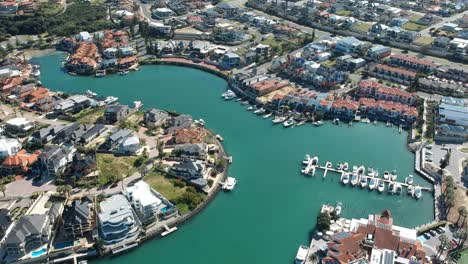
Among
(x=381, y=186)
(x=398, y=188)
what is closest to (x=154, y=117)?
(x=381, y=186)

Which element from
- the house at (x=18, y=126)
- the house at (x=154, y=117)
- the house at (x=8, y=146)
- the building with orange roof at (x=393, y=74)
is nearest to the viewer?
the house at (x=8, y=146)

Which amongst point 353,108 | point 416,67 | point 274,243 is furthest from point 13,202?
point 416,67

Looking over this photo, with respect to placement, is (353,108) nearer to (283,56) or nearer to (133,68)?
(283,56)

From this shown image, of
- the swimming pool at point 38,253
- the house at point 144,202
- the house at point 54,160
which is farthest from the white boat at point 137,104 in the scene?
the swimming pool at point 38,253

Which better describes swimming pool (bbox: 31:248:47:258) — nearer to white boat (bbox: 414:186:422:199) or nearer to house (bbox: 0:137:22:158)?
house (bbox: 0:137:22:158)

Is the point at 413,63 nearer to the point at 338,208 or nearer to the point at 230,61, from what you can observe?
the point at 230,61

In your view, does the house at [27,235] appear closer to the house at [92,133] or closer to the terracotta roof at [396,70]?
the house at [92,133]
